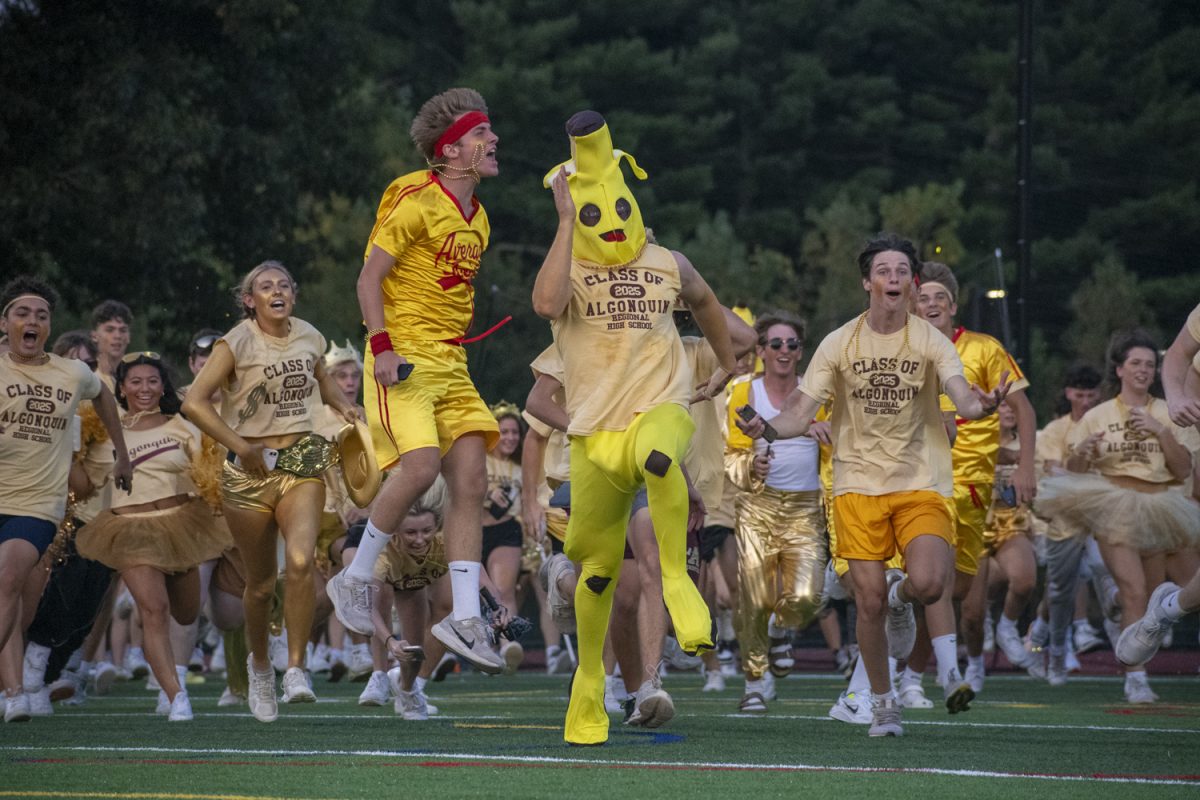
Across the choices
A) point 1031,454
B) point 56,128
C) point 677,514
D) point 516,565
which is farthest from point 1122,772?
point 56,128

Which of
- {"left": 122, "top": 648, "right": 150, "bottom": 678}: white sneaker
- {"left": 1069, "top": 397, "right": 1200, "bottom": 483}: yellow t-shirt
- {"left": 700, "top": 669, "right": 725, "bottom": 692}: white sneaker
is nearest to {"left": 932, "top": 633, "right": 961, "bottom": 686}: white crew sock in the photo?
{"left": 1069, "top": 397, "right": 1200, "bottom": 483}: yellow t-shirt

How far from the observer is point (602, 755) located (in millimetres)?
8078

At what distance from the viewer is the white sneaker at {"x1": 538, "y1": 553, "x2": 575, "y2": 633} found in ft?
36.0

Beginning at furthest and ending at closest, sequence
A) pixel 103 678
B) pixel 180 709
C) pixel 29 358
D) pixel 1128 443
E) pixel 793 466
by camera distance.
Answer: pixel 103 678
pixel 1128 443
pixel 793 466
pixel 180 709
pixel 29 358

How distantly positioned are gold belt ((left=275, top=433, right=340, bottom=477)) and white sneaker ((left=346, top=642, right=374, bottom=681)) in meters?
2.76

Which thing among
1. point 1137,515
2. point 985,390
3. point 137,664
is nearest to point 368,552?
point 985,390

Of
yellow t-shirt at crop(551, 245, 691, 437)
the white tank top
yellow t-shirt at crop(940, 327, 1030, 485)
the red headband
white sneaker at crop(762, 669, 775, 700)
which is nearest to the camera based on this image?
yellow t-shirt at crop(551, 245, 691, 437)

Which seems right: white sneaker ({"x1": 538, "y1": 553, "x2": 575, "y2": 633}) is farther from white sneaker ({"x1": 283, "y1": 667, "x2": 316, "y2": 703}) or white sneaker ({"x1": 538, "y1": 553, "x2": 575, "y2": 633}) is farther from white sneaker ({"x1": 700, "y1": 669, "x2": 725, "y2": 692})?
white sneaker ({"x1": 700, "y1": 669, "x2": 725, "y2": 692})

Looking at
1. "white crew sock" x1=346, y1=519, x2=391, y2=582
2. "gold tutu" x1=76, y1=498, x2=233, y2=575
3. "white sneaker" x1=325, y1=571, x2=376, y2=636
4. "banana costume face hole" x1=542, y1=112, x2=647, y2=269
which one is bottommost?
"white sneaker" x1=325, y1=571, x2=376, y2=636

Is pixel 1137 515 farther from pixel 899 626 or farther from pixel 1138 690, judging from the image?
pixel 899 626

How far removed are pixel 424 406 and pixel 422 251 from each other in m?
0.69

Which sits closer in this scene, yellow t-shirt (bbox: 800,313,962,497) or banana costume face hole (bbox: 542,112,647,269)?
banana costume face hole (bbox: 542,112,647,269)

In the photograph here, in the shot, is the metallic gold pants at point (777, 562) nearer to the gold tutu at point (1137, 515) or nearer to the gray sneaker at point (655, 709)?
the gold tutu at point (1137, 515)

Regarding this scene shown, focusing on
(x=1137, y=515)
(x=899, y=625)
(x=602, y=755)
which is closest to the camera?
(x=602, y=755)
